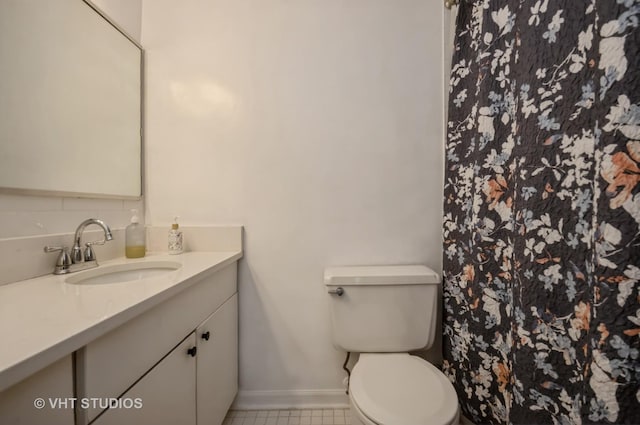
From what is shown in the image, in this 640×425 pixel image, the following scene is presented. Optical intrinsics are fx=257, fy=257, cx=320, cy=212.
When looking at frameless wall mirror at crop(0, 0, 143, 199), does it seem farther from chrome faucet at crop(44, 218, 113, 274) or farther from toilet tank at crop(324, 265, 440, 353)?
toilet tank at crop(324, 265, 440, 353)

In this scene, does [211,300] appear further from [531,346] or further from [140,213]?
[531,346]

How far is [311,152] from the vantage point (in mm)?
1263

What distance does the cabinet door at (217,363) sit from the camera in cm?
91

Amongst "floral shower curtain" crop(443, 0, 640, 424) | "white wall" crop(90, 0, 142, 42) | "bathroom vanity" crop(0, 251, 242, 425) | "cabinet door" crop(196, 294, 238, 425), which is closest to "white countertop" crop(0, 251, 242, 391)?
"bathroom vanity" crop(0, 251, 242, 425)

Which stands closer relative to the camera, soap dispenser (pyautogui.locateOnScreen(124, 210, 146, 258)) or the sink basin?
the sink basin

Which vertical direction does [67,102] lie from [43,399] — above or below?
Answer: above

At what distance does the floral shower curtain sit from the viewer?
1.69 feet

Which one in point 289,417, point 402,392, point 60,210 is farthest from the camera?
point 289,417

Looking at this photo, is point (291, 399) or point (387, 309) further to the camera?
point (291, 399)

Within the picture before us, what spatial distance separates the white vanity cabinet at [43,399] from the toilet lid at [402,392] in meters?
0.70

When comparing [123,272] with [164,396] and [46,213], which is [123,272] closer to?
[46,213]

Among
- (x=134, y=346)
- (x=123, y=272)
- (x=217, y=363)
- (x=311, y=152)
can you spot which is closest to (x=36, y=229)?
(x=123, y=272)

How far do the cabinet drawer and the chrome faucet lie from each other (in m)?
0.37

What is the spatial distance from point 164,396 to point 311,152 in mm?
1049
